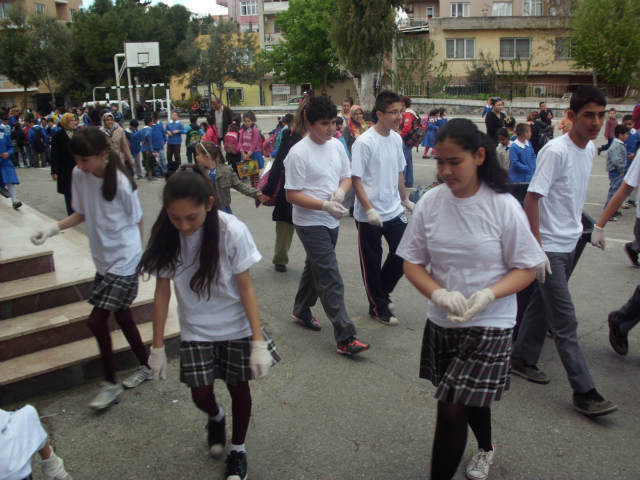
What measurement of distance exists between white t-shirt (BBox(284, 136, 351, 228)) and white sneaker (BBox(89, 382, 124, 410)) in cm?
175

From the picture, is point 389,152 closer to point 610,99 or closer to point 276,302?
point 276,302

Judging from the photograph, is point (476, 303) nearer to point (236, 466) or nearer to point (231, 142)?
point (236, 466)

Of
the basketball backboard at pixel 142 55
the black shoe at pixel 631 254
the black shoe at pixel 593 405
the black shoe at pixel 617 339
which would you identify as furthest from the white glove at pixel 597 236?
the basketball backboard at pixel 142 55

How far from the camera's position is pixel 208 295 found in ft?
8.38

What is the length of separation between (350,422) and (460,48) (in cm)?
4547

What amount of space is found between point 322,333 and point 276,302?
88cm

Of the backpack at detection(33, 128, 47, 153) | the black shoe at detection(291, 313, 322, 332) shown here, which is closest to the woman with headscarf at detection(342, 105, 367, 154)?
the black shoe at detection(291, 313, 322, 332)

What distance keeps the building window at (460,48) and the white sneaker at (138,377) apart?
44732mm

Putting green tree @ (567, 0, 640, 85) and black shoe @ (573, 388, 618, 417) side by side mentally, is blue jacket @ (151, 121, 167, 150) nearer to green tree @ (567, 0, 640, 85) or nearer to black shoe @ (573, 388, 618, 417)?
black shoe @ (573, 388, 618, 417)

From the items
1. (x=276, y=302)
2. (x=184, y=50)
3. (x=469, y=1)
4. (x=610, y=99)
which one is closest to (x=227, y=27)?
(x=184, y=50)

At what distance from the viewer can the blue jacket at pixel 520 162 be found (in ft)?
23.8

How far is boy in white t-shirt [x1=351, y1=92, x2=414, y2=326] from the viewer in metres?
4.50

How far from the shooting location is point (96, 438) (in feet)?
10.4

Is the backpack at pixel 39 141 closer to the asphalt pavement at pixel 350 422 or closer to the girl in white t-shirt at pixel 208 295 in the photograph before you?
the asphalt pavement at pixel 350 422
